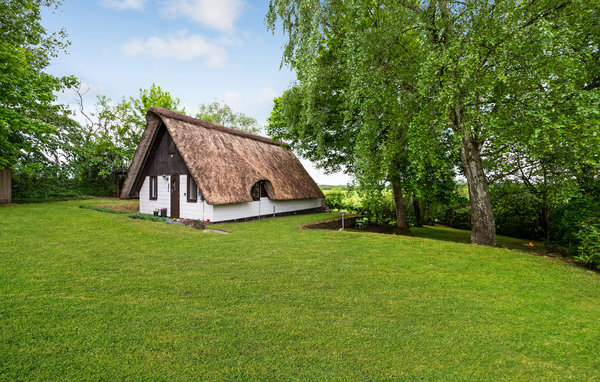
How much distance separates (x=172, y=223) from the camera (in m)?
12.2

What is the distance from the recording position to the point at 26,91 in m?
13.6

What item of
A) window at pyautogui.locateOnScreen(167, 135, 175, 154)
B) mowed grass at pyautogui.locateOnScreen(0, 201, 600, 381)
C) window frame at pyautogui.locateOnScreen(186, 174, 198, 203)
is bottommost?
mowed grass at pyautogui.locateOnScreen(0, 201, 600, 381)

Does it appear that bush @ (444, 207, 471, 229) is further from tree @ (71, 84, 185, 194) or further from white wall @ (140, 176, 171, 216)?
tree @ (71, 84, 185, 194)

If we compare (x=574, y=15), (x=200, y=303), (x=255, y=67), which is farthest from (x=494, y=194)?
(x=200, y=303)

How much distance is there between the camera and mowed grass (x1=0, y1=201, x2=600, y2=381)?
283cm

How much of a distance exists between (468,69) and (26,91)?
18843 millimetres

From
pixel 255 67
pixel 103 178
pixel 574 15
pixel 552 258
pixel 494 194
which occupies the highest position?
pixel 255 67

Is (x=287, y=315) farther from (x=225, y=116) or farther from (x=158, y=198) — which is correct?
(x=225, y=116)

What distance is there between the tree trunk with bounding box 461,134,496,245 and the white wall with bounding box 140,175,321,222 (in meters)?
10.2

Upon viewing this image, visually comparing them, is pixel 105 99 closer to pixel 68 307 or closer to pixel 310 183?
pixel 310 183

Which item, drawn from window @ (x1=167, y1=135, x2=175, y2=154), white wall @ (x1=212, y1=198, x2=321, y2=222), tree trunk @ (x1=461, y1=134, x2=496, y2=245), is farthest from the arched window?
tree trunk @ (x1=461, y1=134, x2=496, y2=245)

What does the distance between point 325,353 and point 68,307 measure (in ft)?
11.8

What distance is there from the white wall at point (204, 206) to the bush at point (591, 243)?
40.8 ft

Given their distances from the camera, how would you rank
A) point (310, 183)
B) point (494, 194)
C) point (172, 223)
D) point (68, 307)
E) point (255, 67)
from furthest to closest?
point (310, 183), point (255, 67), point (494, 194), point (172, 223), point (68, 307)
